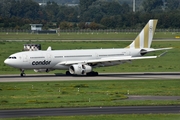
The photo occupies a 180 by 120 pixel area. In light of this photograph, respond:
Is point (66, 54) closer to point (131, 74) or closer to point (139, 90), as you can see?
point (131, 74)

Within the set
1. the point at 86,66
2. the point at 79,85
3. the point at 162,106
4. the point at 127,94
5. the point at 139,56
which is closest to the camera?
the point at 162,106

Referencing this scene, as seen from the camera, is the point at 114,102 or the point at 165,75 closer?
the point at 114,102

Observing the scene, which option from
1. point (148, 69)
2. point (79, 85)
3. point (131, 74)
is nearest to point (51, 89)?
point (79, 85)

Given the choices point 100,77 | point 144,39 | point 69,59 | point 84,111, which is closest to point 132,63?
point 144,39

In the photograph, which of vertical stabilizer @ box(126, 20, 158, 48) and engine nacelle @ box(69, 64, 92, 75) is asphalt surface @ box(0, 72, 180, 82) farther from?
vertical stabilizer @ box(126, 20, 158, 48)

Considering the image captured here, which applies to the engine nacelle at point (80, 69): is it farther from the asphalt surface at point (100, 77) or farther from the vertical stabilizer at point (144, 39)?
the vertical stabilizer at point (144, 39)

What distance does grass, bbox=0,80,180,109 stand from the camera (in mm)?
63000

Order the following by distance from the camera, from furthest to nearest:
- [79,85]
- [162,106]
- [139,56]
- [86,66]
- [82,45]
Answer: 1. [82,45]
2. [139,56]
3. [86,66]
4. [79,85]
5. [162,106]

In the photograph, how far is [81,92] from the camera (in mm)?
71688

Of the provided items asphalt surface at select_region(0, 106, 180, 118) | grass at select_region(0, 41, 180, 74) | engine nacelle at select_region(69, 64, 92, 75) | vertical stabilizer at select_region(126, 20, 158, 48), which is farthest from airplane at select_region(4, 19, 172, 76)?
asphalt surface at select_region(0, 106, 180, 118)

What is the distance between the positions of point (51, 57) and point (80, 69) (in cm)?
447

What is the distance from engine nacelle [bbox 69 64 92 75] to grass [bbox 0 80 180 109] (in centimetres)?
758

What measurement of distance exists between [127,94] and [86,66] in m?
20.5

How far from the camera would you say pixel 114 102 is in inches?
2512
